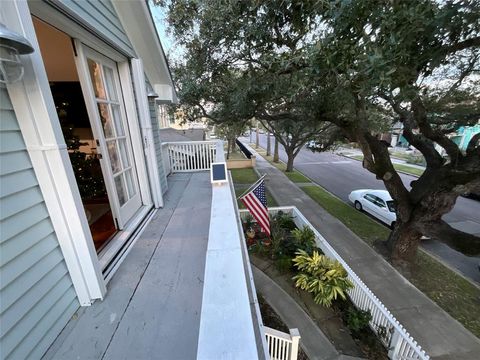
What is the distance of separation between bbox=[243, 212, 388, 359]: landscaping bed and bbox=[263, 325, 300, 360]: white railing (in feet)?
4.39

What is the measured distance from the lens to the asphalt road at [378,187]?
7365 mm

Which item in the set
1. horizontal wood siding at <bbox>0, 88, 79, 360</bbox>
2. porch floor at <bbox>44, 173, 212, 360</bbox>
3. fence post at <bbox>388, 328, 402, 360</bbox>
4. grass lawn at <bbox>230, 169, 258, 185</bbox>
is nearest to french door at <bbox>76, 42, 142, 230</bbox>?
porch floor at <bbox>44, 173, 212, 360</bbox>

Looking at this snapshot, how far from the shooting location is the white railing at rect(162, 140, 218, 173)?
5980 millimetres

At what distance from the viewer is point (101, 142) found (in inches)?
97.0

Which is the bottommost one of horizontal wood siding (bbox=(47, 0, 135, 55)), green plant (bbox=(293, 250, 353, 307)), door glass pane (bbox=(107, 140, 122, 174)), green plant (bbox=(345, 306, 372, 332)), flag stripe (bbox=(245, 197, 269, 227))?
green plant (bbox=(345, 306, 372, 332))

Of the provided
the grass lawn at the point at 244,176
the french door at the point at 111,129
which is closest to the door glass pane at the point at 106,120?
the french door at the point at 111,129

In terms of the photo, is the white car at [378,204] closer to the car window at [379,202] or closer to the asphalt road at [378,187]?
the car window at [379,202]

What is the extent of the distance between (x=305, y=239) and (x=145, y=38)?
601 centimetres

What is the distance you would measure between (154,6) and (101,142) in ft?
16.7

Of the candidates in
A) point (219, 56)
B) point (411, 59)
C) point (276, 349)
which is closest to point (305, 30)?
point (411, 59)

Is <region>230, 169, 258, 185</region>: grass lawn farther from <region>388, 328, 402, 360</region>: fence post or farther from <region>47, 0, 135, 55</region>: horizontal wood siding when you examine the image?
<region>47, 0, 135, 55</region>: horizontal wood siding

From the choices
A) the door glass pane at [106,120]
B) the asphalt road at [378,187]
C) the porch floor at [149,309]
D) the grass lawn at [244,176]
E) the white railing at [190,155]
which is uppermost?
the door glass pane at [106,120]

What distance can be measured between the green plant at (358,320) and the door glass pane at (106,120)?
5.36 m

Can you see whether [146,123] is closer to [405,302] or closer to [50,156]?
[50,156]
